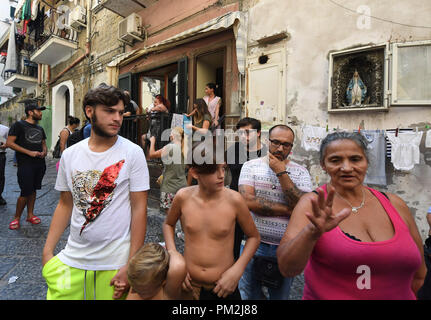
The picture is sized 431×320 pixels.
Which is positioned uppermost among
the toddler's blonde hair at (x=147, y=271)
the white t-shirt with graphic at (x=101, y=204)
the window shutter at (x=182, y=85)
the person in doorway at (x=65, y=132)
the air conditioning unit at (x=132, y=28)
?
the air conditioning unit at (x=132, y=28)

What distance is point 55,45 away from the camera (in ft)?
40.0

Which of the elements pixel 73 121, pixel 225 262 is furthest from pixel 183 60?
pixel 225 262

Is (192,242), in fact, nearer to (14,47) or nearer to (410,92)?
(410,92)

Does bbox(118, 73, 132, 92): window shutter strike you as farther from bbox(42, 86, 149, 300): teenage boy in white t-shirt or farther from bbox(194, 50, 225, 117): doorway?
bbox(42, 86, 149, 300): teenage boy in white t-shirt

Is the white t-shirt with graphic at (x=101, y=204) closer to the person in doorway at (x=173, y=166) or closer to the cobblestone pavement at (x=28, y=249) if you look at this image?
the cobblestone pavement at (x=28, y=249)

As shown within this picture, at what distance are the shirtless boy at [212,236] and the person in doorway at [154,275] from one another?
0.49 feet

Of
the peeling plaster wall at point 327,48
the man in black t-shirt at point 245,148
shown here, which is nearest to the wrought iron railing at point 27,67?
the peeling plaster wall at point 327,48

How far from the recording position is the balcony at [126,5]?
829cm

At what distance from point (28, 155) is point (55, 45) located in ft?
35.4

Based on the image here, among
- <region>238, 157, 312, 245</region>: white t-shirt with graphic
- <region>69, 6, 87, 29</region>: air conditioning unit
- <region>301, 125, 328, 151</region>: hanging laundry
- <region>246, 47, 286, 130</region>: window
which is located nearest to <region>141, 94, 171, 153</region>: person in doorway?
<region>246, 47, 286, 130</region>: window

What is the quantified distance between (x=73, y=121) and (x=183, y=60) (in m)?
3.47

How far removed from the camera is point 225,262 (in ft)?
5.14

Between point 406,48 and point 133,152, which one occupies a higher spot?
point 406,48

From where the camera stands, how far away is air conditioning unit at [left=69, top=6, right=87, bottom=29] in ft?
36.2
